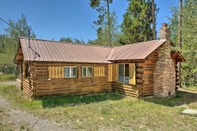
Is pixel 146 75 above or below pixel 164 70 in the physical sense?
below

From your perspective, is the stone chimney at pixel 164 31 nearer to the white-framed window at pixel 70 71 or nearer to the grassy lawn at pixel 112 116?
the grassy lawn at pixel 112 116

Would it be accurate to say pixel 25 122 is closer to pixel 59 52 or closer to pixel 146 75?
pixel 59 52

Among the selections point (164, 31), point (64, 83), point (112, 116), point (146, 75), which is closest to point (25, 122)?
point (112, 116)

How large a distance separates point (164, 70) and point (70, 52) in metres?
7.12

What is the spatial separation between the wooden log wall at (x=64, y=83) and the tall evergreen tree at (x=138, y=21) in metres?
11.8

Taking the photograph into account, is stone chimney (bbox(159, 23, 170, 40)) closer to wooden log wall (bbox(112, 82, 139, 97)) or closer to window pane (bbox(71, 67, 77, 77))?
wooden log wall (bbox(112, 82, 139, 97))

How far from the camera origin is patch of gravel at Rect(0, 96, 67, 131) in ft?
17.9

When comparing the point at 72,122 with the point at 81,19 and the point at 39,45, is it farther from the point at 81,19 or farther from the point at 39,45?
the point at 81,19

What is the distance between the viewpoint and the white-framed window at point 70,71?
10.8 metres

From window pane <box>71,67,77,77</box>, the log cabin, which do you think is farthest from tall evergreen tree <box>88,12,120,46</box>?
window pane <box>71,67,77,77</box>

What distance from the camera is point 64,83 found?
10648 mm

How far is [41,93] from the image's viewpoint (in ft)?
32.1


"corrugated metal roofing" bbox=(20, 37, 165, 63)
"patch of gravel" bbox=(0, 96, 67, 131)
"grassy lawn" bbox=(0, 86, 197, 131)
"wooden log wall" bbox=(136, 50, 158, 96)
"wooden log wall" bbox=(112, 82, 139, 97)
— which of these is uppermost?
"corrugated metal roofing" bbox=(20, 37, 165, 63)

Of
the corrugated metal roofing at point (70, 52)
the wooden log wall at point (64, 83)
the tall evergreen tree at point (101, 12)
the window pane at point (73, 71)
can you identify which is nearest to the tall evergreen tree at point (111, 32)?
the tall evergreen tree at point (101, 12)
